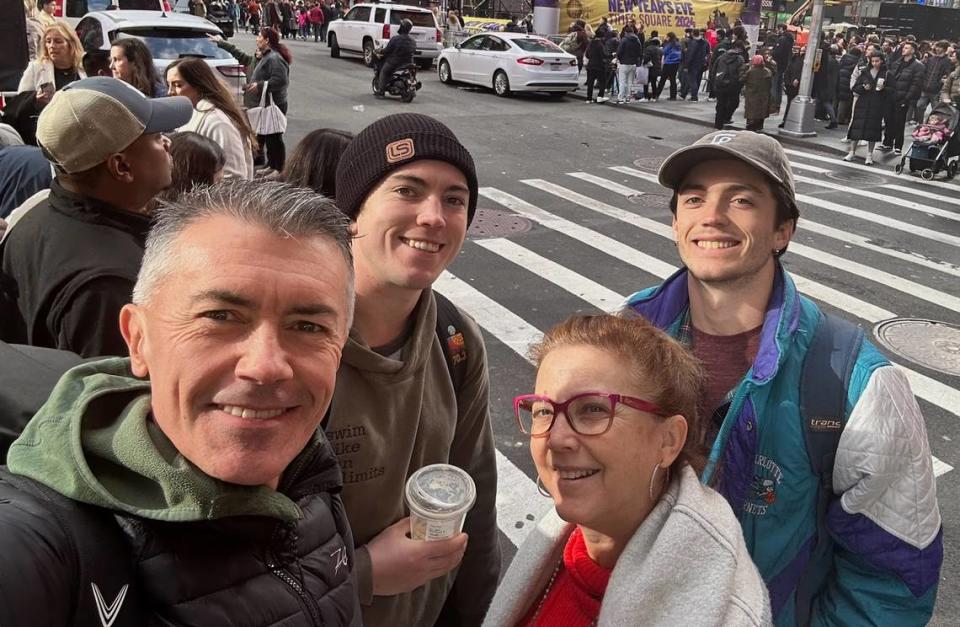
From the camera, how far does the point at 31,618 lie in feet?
3.24

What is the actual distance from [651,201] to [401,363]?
31.8 feet

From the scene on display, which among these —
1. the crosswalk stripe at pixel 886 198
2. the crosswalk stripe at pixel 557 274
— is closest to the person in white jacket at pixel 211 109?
the crosswalk stripe at pixel 557 274

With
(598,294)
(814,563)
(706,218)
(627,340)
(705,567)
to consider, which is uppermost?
(706,218)

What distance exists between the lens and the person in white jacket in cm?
574

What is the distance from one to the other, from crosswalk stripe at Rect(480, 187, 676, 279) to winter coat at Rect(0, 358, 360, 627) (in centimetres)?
703

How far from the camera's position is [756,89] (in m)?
16.1

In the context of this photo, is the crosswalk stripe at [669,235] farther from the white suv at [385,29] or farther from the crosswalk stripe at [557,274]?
the white suv at [385,29]

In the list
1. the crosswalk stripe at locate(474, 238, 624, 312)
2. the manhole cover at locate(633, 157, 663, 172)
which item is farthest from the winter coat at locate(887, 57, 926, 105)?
the crosswalk stripe at locate(474, 238, 624, 312)

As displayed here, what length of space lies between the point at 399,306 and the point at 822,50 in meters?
19.7

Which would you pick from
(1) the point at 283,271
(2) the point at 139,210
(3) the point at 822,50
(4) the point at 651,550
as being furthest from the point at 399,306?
(3) the point at 822,50

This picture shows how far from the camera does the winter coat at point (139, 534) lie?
3.37ft

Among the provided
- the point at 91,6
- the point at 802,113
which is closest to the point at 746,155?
the point at 802,113

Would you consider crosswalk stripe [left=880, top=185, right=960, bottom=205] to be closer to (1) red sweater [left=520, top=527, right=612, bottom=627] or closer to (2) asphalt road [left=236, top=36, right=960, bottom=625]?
(2) asphalt road [left=236, top=36, right=960, bottom=625]

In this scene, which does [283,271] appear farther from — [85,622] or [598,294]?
[598,294]
